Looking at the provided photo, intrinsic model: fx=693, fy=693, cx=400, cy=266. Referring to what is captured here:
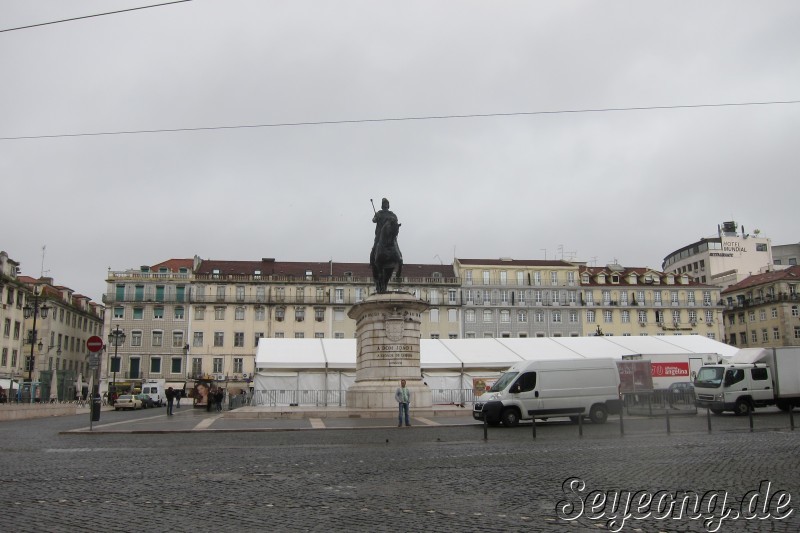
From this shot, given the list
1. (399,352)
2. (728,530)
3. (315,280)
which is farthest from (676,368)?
(315,280)

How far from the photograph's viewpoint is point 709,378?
2916 cm

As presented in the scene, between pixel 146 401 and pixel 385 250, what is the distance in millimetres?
32546

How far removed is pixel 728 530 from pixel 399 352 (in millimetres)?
21389

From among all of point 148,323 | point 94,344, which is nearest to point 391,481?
point 94,344

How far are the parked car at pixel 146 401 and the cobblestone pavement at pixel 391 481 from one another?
1398 inches

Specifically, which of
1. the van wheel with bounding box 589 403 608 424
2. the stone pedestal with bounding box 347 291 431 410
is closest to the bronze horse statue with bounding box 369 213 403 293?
the stone pedestal with bounding box 347 291 431 410

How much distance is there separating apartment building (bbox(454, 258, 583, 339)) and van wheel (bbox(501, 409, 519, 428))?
60.3 m

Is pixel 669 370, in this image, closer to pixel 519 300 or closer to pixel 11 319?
pixel 519 300

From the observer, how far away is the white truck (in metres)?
28.2

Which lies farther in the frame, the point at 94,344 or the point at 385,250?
the point at 385,250

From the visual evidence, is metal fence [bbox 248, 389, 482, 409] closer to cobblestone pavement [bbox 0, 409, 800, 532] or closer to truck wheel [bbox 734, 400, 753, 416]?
truck wheel [bbox 734, 400, 753, 416]

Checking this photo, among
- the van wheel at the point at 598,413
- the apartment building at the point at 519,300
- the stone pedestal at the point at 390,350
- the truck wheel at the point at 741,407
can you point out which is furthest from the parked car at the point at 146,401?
the truck wheel at the point at 741,407

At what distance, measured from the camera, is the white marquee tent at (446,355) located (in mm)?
37594

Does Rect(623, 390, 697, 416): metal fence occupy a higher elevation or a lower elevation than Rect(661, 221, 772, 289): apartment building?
lower
